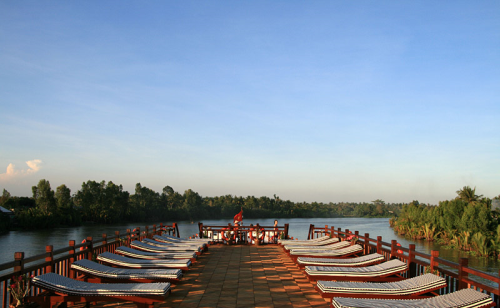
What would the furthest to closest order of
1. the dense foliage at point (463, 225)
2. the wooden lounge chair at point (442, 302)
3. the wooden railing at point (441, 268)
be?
the dense foliage at point (463, 225) < the wooden railing at point (441, 268) < the wooden lounge chair at point (442, 302)

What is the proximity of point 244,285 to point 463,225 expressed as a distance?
95.8 ft

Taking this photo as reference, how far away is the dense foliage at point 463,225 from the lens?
2734 cm

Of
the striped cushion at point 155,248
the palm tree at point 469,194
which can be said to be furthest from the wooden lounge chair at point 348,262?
the palm tree at point 469,194

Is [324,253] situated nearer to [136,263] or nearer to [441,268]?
[441,268]

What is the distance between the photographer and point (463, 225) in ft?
95.7

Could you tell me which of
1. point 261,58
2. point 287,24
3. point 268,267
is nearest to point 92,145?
point 261,58

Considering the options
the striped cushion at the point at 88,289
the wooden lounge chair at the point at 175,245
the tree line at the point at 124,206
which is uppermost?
the striped cushion at the point at 88,289

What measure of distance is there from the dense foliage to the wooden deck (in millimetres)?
24392

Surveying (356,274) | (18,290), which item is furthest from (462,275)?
(18,290)

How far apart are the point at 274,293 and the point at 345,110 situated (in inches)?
752

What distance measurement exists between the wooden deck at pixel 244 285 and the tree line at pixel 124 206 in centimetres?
5005

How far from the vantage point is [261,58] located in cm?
1684

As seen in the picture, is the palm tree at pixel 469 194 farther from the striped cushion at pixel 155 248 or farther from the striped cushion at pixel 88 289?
the striped cushion at pixel 88 289

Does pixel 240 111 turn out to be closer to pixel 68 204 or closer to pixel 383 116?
pixel 383 116
